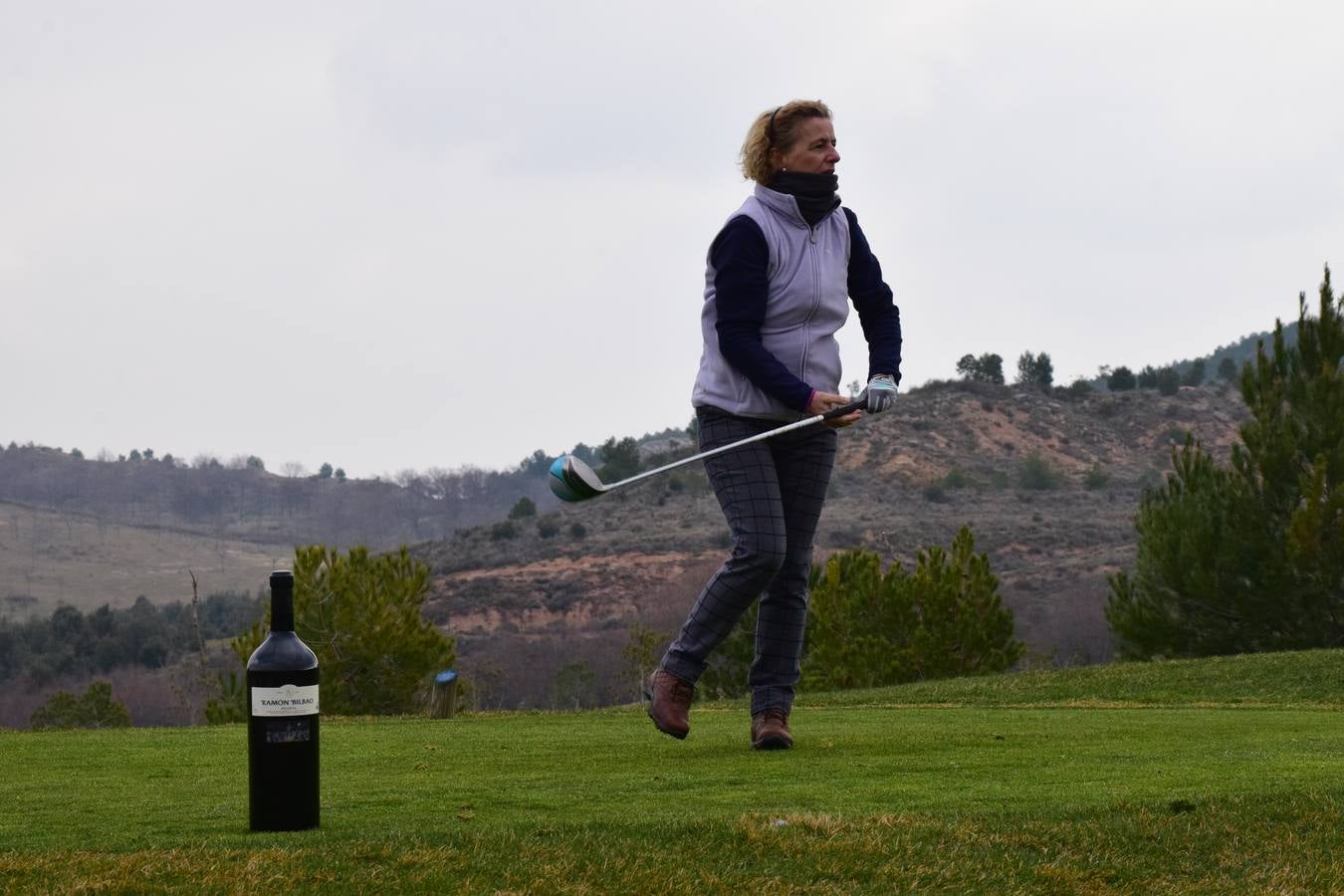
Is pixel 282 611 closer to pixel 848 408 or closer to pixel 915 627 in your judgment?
pixel 848 408

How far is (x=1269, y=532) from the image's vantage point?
22.8 m

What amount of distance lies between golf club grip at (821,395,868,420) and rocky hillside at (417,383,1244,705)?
46901mm

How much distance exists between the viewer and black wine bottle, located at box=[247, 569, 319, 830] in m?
3.66

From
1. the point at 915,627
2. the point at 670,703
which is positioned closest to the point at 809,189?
the point at 670,703

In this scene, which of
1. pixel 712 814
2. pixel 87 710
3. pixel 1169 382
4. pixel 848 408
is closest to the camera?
pixel 712 814

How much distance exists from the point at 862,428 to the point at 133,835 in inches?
3635

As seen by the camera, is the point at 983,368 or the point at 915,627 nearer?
the point at 915,627

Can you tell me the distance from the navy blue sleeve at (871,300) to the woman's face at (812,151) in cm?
32

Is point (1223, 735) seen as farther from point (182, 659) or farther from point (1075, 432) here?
point (1075, 432)

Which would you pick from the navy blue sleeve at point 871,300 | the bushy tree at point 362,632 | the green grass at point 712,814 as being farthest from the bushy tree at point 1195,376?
the navy blue sleeve at point 871,300

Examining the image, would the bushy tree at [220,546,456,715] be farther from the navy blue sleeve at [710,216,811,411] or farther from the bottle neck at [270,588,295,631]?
the bottle neck at [270,588,295,631]

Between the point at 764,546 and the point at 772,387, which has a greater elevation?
the point at 772,387

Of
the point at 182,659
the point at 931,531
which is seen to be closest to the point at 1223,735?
the point at 182,659

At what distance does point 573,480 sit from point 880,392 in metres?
1.12
